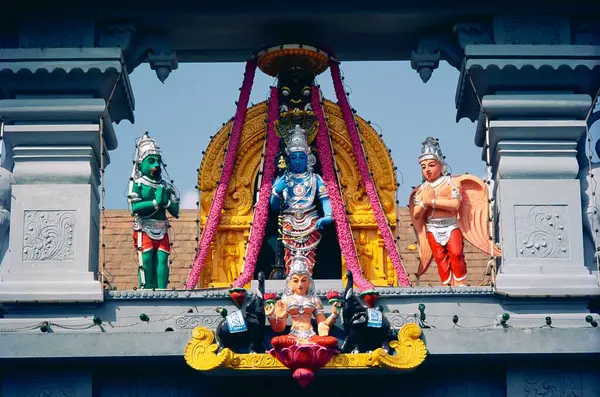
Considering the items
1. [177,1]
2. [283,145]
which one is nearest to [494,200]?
[283,145]

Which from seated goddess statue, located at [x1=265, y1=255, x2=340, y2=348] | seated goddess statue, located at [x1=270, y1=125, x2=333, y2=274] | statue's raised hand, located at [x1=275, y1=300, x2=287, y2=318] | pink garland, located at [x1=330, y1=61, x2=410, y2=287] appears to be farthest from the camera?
seated goddess statue, located at [x1=270, y1=125, x2=333, y2=274]

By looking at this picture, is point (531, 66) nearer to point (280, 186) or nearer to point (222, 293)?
point (280, 186)

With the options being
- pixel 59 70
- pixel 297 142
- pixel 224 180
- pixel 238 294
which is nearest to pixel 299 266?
pixel 238 294

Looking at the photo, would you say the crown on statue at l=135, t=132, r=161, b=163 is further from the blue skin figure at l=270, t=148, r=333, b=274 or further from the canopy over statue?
the blue skin figure at l=270, t=148, r=333, b=274

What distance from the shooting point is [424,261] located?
2177cm

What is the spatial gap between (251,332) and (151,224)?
92.9 inches

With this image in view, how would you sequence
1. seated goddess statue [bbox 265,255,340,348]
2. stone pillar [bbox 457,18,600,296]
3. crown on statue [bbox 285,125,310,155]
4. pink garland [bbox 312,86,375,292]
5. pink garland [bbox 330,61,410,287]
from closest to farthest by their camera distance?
1. seated goddess statue [bbox 265,255,340,348]
2. stone pillar [bbox 457,18,600,296]
3. pink garland [bbox 312,86,375,292]
4. pink garland [bbox 330,61,410,287]
5. crown on statue [bbox 285,125,310,155]

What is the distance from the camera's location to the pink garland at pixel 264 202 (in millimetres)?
21234

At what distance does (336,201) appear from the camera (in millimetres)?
21703

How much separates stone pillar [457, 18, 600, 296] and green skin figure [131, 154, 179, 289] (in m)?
3.91

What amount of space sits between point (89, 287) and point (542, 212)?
531 cm

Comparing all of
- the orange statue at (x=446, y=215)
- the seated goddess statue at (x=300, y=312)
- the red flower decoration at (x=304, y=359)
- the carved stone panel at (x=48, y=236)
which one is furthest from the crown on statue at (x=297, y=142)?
the red flower decoration at (x=304, y=359)

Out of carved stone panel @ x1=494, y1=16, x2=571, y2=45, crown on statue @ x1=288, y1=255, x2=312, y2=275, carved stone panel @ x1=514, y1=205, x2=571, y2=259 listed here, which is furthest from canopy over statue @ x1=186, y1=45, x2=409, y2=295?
carved stone panel @ x1=494, y1=16, x2=571, y2=45

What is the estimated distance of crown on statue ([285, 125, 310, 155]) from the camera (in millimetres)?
21781
